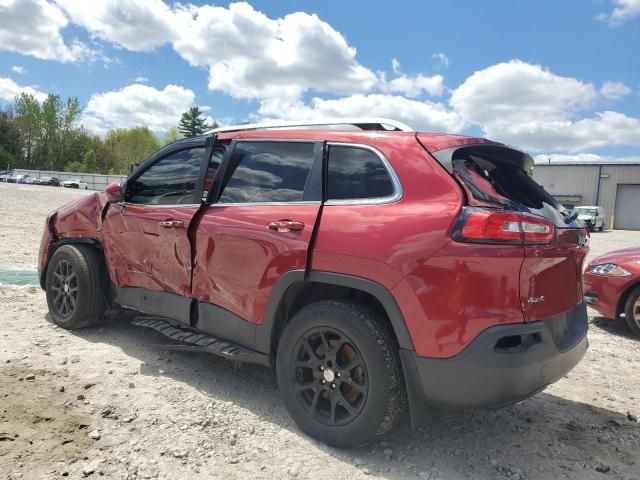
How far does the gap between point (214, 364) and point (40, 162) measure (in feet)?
291

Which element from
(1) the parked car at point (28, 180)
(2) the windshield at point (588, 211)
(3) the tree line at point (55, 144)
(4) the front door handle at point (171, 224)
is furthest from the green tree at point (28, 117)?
(4) the front door handle at point (171, 224)

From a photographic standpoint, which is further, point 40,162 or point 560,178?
point 40,162

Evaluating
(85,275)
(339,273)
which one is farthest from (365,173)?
(85,275)

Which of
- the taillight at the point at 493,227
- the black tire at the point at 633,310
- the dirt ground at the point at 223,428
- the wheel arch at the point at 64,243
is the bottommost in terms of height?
the dirt ground at the point at 223,428

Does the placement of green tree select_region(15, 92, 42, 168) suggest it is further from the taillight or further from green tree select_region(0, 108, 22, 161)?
the taillight

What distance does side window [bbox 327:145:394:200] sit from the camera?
9.76 ft

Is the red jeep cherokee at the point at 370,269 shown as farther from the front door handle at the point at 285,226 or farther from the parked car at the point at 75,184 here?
the parked car at the point at 75,184

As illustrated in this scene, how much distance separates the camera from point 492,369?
253 cm

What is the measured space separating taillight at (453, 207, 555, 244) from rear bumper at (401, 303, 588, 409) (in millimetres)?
435

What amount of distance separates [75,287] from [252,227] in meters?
2.36

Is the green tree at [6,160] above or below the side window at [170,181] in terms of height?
above

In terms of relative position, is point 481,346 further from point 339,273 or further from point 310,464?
point 310,464

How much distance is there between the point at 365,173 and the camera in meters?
3.07

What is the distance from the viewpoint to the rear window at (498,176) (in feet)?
9.11
